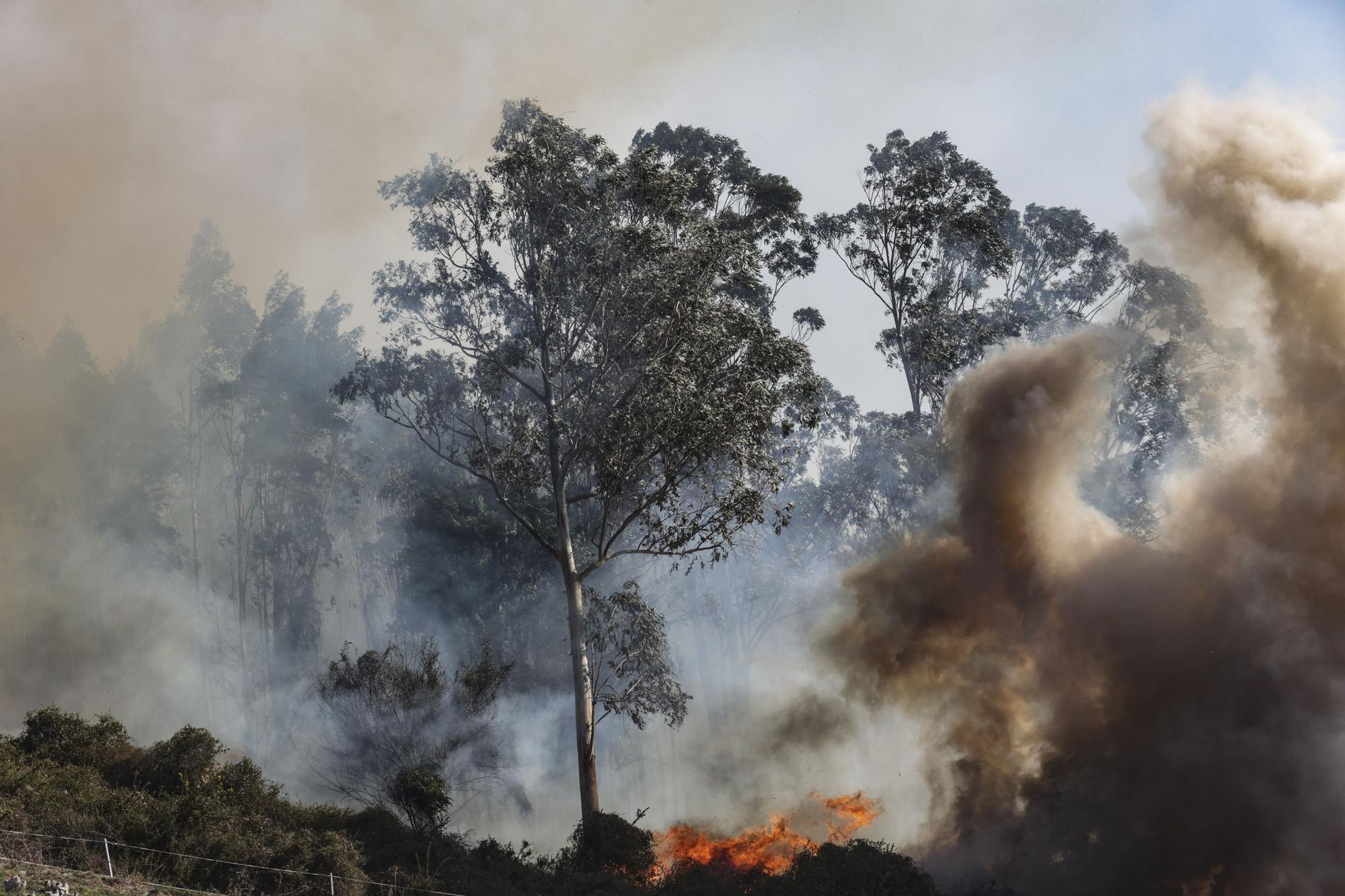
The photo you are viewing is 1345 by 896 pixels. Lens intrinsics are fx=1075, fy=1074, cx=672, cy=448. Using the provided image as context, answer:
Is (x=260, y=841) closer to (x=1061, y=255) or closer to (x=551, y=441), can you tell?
(x=551, y=441)

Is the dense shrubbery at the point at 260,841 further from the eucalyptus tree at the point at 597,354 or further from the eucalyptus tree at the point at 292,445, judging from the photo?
the eucalyptus tree at the point at 292,445

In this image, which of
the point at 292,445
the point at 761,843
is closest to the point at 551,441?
the point at 761,843

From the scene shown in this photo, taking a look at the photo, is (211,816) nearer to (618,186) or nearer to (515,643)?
(618,186)

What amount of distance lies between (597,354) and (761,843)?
34.7ft

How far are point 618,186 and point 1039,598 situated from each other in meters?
12.2

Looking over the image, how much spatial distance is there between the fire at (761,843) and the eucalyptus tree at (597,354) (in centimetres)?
226

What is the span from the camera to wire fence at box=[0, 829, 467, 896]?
13.5 meters

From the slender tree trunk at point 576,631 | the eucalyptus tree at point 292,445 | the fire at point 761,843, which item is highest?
the eucalyptus tree at point 292,445

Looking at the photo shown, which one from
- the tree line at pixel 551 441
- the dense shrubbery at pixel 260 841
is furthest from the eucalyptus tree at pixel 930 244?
the dense shrubbery at pixel 260 841

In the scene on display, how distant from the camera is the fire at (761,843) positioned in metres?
19.5

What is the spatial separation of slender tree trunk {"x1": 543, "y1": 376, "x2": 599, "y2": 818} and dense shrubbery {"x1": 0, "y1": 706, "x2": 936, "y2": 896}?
1581mm

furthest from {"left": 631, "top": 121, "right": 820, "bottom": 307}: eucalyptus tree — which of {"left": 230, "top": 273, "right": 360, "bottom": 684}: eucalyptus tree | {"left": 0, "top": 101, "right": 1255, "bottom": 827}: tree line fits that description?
{"left": 230, "top": 273, "right": 360, "bottom": 684}: eucalyptus tree

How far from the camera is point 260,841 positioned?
15180 millimetres

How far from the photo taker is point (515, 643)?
127 feet
